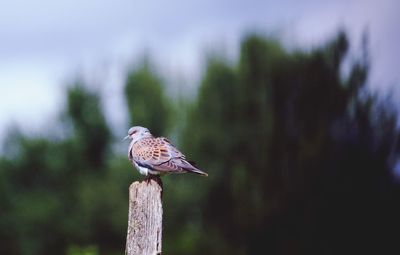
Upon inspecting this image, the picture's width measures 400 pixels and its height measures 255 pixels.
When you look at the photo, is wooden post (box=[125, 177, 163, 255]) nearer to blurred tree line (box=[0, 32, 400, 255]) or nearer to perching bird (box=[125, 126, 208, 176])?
perching bird (box=[125, 126, 208, 176])

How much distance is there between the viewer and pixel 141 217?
3.89 m

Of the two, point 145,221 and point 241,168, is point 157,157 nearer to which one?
point 145,221

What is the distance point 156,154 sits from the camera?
16.7 feet

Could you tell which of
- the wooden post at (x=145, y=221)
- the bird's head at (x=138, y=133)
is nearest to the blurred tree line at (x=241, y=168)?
the bird's head at (x=138, y=133)

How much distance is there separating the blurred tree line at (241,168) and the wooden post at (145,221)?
36.6ft

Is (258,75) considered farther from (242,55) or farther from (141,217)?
(141,217)

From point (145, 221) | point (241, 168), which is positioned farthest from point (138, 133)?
point (241, 168)

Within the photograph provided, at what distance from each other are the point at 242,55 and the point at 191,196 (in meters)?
3.33

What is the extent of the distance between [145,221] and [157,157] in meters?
1.19

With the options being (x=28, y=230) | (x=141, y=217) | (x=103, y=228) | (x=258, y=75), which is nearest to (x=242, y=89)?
(x=258, y=75)

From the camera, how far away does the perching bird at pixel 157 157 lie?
16.1 ft

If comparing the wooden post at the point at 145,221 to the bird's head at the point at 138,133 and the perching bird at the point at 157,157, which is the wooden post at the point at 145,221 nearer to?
the perching bird at the point at 157,157

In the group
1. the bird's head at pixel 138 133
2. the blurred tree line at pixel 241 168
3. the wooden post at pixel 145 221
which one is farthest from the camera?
the blurred tree line at pixel 241 168

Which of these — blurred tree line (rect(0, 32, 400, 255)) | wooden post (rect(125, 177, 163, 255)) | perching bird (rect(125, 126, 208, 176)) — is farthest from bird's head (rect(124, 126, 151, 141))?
blurred tree line (rect(0, 32, 400, 255))
